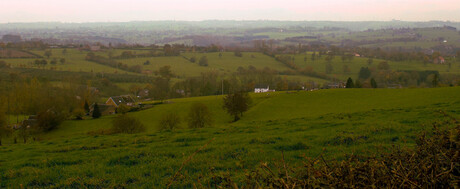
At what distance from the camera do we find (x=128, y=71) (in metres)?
93.0

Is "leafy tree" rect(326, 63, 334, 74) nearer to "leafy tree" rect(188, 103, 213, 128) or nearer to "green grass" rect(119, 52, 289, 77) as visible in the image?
"green grass" rect(119, 52, 289, 77)

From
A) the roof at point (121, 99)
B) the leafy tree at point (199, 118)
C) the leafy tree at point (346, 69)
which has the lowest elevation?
the roof at point (121, 99)

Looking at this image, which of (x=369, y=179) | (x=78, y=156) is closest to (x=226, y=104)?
(x=78, y=156)

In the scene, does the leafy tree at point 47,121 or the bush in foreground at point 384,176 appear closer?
the bush in foreground at point 384,176

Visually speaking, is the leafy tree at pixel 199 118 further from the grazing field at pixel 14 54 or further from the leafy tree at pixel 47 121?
the grazing field at pixel 14 54

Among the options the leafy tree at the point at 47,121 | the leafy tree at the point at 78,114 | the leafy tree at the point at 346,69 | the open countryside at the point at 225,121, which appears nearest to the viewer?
the open countryside at the point at 225,121

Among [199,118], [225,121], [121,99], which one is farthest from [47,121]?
[225,121]

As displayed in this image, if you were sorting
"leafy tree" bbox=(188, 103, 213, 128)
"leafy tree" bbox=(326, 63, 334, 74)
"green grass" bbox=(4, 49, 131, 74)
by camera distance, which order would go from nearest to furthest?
"leafy tree" bbox=(188, 103, 213, 128) < "green grass" bbox=(4, 49, 131, 74) < "leafy tree" bbox=(326, 63, 334, 74)

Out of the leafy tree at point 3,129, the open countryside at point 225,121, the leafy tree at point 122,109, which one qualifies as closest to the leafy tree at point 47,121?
the open countryside at point 225,121

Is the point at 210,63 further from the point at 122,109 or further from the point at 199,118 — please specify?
the point at 199,118

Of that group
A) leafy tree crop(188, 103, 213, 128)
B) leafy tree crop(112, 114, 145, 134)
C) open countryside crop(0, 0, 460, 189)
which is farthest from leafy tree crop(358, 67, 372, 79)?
leafy tree crop(112, 114, 145, 134)

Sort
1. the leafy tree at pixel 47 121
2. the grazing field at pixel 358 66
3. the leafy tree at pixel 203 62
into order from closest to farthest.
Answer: the leafy tree at pixel 47 121
the grazing field at pixel 358 66
the leafy tree at pixel 203 62

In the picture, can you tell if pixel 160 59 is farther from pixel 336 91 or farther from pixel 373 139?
pixel 373 139

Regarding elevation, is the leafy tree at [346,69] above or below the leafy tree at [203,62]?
below
